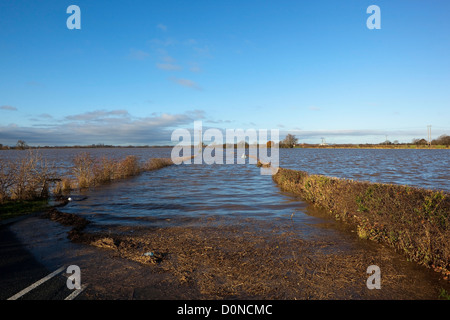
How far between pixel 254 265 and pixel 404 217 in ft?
12.8

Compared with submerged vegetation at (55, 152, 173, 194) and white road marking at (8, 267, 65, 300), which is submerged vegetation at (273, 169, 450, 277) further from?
submerged vegetation at (55, 152, 173, 194)

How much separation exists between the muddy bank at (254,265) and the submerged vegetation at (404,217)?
369 millimetres

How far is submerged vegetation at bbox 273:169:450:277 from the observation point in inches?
228

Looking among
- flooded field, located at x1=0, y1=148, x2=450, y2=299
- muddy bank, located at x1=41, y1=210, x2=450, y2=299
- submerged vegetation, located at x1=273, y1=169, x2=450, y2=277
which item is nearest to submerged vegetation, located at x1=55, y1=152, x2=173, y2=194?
flooded field, located at x1=0, y1=148, x2=450, y2=299

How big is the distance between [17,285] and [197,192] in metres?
13.8

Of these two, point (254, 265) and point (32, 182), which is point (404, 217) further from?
point (32, 182)

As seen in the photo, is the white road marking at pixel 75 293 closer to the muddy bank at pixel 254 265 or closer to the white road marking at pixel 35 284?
the muddy bank at pixel 254 265

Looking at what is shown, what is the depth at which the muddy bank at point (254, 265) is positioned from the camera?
509 cm

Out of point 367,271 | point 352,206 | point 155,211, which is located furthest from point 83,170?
point 367,271

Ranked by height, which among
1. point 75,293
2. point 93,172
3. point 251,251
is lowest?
point 251,251

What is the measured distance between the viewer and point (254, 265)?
6.38m

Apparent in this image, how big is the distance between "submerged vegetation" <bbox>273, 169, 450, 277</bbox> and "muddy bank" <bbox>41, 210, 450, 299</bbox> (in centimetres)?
37
